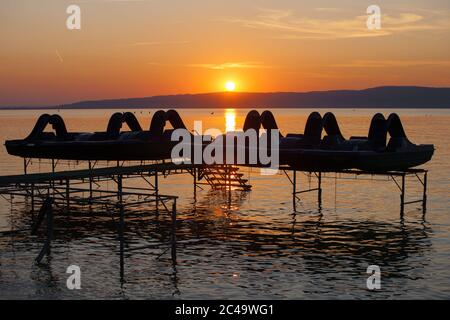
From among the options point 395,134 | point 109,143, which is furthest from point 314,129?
point 109,143

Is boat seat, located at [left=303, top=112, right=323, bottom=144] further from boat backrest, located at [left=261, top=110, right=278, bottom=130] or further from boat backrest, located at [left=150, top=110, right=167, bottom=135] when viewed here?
boat backrest, located at [left=150, top=110, right=167, bottom=135]

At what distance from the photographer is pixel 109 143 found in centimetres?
6612

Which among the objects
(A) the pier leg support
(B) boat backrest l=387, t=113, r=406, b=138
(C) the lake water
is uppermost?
(B) boat backrest l=387, t=113, r=406, b=138

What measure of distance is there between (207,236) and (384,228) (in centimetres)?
1611

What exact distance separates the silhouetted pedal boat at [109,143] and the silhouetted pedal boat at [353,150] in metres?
13.4

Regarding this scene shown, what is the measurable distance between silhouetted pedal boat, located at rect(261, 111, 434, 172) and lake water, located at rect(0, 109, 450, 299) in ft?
17.4

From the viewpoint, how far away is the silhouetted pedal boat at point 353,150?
5603 cm

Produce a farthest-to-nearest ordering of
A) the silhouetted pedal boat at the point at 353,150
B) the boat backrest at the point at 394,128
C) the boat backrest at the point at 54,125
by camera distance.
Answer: the boat backrest at the point at 54,125, the boat backrest at the point at 394,128, the silhouetted pedal boat at the point at 353,150

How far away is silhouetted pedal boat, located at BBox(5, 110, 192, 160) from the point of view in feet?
218

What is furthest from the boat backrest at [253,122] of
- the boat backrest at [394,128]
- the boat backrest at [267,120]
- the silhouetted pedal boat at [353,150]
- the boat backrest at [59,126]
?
the boat backrest at [59,126]

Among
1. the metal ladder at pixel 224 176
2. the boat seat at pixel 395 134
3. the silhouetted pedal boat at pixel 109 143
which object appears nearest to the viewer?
the boat seat at pixel 395 134

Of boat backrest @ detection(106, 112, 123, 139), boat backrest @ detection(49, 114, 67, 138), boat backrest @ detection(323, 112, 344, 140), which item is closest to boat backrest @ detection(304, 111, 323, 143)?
→ boat backrest @ detection(323, 112, 344, 140)

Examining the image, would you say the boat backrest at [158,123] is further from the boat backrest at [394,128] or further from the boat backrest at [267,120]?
the boat backrest at [394,128]

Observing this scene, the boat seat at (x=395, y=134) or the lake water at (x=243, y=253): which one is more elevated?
the boat seat at (x=395, y=134)
